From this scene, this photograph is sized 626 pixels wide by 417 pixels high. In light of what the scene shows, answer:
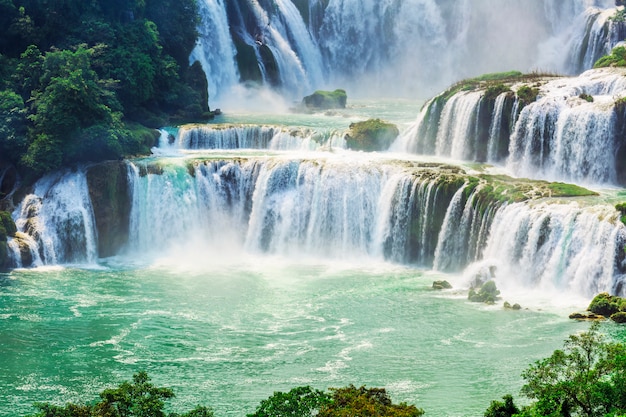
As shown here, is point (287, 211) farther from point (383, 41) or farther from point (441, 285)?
point (383, 41)

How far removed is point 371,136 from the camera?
134ft

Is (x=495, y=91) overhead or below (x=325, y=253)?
overhead

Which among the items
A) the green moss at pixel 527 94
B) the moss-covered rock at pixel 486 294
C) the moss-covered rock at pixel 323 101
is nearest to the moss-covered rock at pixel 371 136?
the green moss at pixel 527 94

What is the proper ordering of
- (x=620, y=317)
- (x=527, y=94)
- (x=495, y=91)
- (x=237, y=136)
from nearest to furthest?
1. (x=620, y=317)
2. (x=527, y=94)
3. (x=495, y=91)
4. (x=237, y=136)

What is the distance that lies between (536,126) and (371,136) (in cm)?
753

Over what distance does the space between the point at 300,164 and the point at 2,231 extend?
11.1 meters

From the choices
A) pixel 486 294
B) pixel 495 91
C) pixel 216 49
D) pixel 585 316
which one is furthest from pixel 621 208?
pixel 216 49

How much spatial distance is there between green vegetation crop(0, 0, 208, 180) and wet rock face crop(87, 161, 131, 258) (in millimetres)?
1107

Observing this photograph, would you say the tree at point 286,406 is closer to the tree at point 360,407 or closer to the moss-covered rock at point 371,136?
the tree at point 360,407

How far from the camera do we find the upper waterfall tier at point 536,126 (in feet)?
114

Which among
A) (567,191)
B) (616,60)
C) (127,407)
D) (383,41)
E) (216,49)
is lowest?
(127,407)

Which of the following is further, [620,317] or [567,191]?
[567,191]

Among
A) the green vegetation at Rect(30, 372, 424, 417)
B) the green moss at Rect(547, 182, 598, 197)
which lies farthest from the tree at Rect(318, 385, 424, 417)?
the green moss at Rect(547, 182, 598, 197)

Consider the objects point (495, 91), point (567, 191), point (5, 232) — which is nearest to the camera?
point (567, 191)
